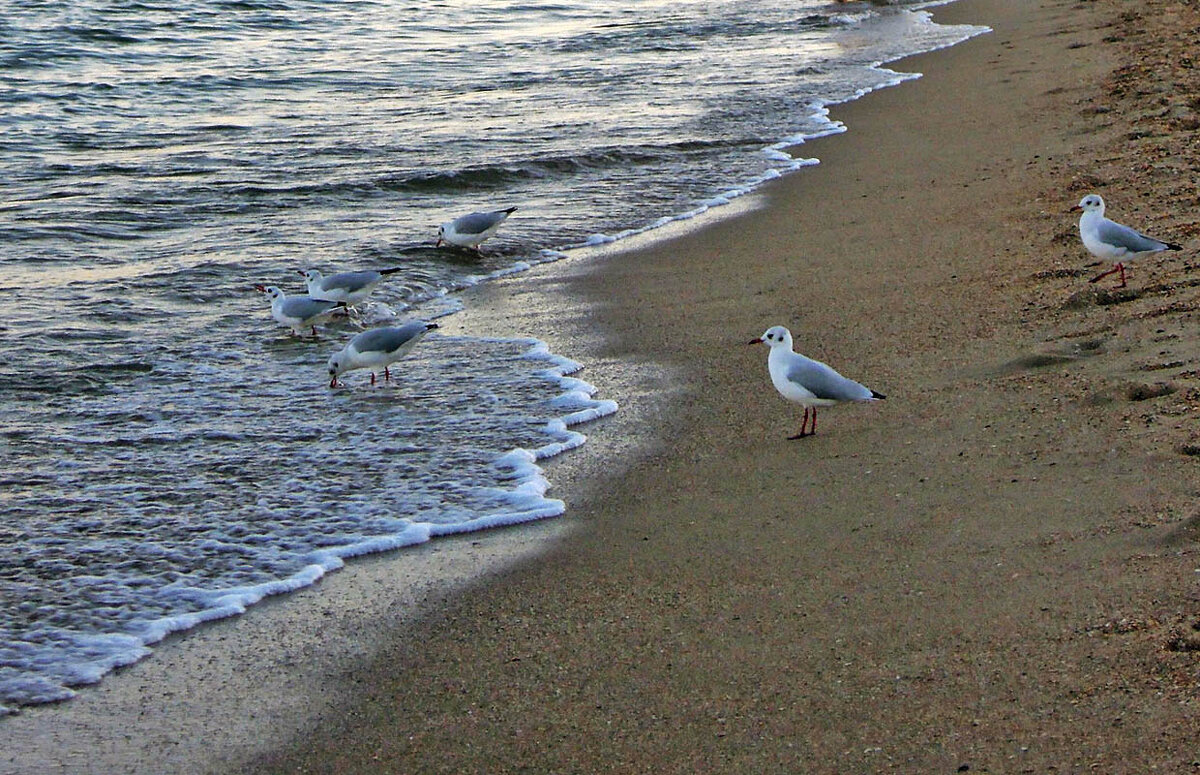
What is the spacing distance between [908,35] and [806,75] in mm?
4272

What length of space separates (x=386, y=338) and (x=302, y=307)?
1.14 m

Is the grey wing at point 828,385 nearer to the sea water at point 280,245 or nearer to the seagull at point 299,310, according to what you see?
the sea water at point 280,245

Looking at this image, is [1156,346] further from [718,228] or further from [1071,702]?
[718,228]

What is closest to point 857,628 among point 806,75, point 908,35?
point 806,75

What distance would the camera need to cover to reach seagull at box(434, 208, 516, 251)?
31.7 feet

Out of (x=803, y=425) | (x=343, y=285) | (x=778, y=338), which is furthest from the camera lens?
(x=343, y=285)

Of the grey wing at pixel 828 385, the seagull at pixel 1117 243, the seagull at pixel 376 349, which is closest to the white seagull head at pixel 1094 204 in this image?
the seagull at pixel 1117 243

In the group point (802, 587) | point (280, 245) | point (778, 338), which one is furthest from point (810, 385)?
point (280, 245)

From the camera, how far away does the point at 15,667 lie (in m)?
4.12

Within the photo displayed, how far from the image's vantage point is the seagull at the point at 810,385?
5.54 meters

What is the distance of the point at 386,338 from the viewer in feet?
23.0

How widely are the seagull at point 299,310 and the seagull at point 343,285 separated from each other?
186mm

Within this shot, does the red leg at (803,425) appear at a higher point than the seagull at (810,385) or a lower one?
lower

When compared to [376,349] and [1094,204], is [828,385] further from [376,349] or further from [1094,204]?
[376,349]
